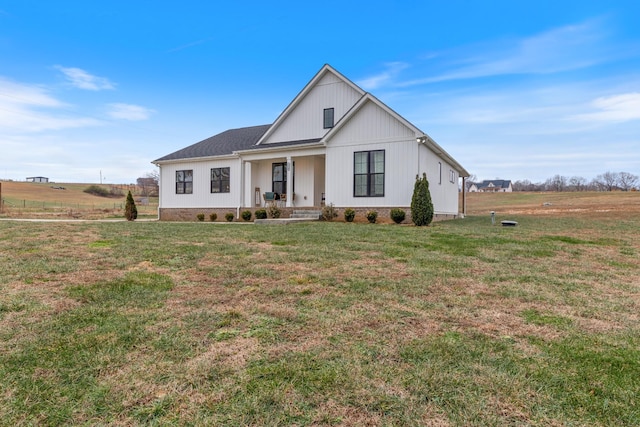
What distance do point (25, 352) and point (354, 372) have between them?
7.91 ft

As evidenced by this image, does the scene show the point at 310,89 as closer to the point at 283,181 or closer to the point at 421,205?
the point at 283,181

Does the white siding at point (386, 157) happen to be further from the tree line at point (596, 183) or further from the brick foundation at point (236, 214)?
the tree line at point (596, 183)

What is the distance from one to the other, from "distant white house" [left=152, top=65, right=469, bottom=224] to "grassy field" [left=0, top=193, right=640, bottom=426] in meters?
9.06

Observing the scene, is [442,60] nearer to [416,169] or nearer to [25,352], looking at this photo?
[416,169]

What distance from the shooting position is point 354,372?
2287 mm

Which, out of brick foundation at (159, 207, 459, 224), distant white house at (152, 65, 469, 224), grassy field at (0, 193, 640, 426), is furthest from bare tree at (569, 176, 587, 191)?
grassy field at (0, 193, 640, 426)

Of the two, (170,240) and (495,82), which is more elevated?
(495,82)

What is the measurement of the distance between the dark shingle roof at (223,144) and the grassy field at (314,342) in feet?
45.0

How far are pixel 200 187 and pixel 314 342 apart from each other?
17908 millimetres

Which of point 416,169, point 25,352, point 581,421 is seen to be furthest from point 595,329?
point 416,169

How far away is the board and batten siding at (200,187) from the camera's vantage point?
59.8 ft

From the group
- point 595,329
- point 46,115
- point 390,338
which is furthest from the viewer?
point 46,115

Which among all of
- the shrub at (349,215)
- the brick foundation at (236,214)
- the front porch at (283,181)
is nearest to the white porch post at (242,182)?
the front porch at (283,181)

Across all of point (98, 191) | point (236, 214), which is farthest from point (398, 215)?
point (98, 191)
